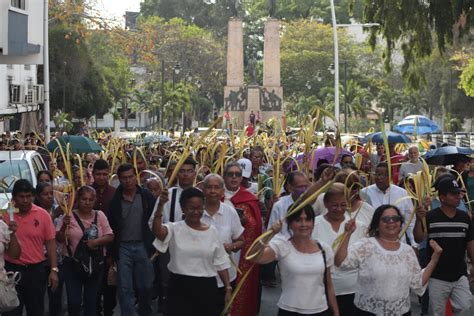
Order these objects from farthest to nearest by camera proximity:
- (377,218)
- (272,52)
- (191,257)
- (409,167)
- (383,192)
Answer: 1. (272,52)
2. (409,167)
3. (383,192)
4. (191,257)
5. (377,218)

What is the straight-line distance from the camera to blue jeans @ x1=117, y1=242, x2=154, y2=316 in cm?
1016

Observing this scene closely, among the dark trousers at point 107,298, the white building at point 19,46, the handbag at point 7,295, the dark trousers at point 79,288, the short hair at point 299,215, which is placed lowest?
the dark trousers at point 107,298

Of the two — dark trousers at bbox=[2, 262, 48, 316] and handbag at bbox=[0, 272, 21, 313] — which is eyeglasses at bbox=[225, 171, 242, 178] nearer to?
dark trousers at bbox=[2, 262, 48, 316]

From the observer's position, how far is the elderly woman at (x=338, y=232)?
8602mm

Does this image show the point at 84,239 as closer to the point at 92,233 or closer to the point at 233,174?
the point at 92,233

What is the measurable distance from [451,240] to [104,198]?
3487 millimetres

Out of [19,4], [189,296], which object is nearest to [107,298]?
[189,296]

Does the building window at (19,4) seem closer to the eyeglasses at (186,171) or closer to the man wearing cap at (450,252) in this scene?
the eyeglasses at (186,171)

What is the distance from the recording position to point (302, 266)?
7645 mm

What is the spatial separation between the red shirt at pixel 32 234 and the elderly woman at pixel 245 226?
1.65 meters

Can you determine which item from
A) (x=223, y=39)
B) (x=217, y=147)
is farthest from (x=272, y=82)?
(x=217, y=147)

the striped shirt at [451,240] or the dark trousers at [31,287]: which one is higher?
the striped shirt at [451,240]

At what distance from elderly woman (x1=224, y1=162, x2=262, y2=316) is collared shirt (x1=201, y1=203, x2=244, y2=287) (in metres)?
0.77

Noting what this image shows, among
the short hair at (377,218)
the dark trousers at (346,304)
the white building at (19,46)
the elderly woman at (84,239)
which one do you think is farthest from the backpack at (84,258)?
the white building at (19,46)
